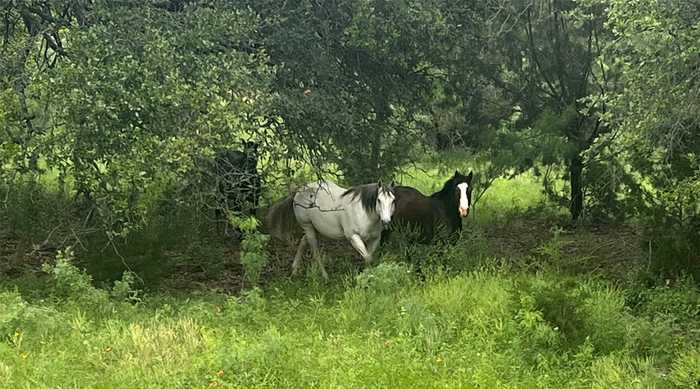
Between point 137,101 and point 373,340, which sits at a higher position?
point 137,101

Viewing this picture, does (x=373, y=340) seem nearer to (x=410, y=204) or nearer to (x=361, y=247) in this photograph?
(x=361, y=247)

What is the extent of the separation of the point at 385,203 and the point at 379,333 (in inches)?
124

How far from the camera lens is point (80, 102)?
7.44m

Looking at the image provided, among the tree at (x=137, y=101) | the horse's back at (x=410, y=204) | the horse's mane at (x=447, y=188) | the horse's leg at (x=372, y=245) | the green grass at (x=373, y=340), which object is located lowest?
the green grass at (x=373, y=340)

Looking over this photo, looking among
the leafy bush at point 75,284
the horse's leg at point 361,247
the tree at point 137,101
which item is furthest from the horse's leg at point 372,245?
the leafy bush at point 75,284

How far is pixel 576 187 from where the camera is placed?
1304 centimetres

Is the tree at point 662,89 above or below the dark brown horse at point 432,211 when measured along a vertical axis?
above

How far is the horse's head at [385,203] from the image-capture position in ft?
31.5

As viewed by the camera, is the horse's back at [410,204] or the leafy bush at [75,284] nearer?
the leafy bush at [75,284]

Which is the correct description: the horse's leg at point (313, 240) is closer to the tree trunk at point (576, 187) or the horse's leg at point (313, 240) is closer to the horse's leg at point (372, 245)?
the horse's leg at point (372, 245)

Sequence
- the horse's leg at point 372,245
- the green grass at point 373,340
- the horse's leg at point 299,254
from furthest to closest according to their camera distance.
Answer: the horse's leg at point 299,254 → the horse's leg at point 372,245 → the green grass at point 373,340

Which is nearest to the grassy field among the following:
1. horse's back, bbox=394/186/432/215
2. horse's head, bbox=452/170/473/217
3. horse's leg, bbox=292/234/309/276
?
horse's head, bbox=452/170/473/217

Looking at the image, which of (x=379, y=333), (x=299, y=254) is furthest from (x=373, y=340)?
(x=299, y=254)

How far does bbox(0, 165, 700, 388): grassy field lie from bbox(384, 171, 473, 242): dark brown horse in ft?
2.33
